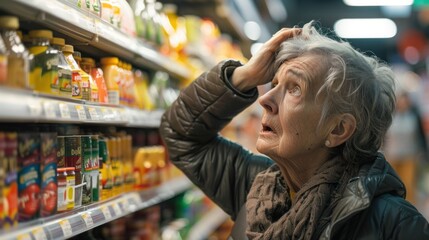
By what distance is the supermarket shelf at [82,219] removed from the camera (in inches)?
71.4

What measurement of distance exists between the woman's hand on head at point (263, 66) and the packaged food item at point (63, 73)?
2.40 ft

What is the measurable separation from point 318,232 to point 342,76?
521 mm

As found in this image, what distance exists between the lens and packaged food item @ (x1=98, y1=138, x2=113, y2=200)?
259cm

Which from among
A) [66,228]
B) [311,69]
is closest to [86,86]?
[66,228]

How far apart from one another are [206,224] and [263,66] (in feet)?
8.75

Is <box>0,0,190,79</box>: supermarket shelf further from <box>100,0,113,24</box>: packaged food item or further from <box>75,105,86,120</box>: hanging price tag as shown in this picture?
<box>75,105,86,120</box>: hanging price tag

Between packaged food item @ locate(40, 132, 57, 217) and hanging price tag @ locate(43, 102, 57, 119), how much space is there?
10cm

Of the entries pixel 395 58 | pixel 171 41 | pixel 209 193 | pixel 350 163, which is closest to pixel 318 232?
pixel 350 163

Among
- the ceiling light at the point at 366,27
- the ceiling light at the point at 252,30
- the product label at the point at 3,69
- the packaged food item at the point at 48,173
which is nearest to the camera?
the product label at the point at 3,69

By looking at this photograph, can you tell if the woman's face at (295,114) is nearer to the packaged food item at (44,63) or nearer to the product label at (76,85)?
the product label at (76,85)

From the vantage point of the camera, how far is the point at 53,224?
6.45 feet

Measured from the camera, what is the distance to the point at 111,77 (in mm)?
2738

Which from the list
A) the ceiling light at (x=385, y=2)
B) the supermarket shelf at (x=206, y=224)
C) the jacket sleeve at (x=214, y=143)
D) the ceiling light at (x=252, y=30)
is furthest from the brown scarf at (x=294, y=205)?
the ceiling light at (x=385, y=2)

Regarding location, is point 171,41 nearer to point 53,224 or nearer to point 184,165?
point 184,165
